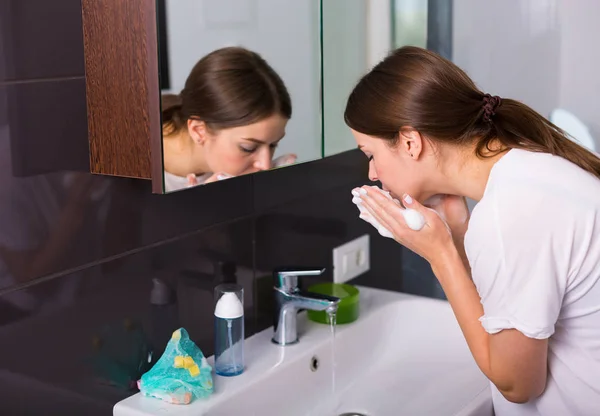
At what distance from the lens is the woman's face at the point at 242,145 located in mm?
1285

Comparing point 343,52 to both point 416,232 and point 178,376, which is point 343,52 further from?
point 178,376

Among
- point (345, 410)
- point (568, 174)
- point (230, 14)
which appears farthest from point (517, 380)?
point (230, 14)

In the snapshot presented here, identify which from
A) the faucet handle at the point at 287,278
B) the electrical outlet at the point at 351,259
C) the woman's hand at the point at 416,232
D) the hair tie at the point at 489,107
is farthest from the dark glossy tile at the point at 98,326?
the hair tie at the point at 489,107

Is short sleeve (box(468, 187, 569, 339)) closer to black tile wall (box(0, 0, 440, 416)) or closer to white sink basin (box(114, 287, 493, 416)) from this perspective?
white sink basin (box(114, 287, 493, 416))

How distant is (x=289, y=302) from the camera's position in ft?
5.31

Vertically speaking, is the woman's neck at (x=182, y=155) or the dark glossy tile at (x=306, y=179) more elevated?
the woman's neck at (x=182, y=155)

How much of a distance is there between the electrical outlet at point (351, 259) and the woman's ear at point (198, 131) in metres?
0.74

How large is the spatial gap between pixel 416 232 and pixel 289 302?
1.18 feet

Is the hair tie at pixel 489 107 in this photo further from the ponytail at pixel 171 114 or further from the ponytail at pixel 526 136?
the ponytail at pixel 171 114

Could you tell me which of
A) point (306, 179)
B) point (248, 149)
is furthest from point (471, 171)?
point (306, 179)

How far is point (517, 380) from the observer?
1.27m

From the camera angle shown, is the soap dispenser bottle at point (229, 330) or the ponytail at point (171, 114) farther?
the soap dispenser bottle at point (229, 330)

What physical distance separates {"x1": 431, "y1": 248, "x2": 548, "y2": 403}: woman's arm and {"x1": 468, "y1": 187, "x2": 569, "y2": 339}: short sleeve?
32mm

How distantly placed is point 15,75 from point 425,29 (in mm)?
1162
